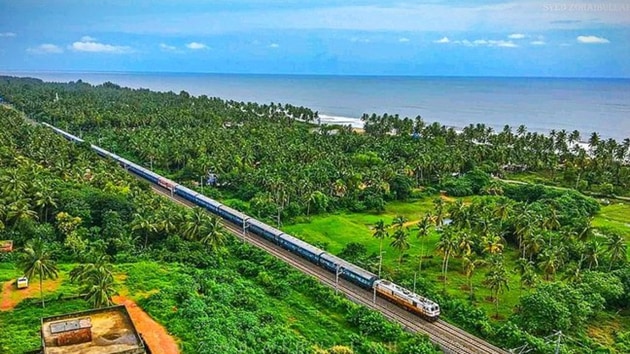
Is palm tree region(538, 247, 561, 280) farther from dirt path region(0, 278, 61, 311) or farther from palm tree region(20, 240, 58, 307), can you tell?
dirt path region(0, 278, 61, 311)

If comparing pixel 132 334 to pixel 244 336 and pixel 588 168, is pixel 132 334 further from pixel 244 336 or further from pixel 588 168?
pixel 588 168

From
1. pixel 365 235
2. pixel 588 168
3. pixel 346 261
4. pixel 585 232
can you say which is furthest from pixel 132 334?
pixel 588 168

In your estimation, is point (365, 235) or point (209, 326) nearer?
point (209, 326)

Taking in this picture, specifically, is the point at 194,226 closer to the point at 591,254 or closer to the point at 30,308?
the point at 30,308

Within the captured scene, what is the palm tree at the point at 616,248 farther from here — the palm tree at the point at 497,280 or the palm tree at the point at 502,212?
the palm tree at the point at 497,280

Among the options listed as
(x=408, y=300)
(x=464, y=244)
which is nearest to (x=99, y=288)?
(x=408, y=300)

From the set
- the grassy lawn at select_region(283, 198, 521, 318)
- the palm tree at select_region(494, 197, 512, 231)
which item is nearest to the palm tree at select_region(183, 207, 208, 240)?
the grassy lawn at select_region(283, 198, 521, 318)

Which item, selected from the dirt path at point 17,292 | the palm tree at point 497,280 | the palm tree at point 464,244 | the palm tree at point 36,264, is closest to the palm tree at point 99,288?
the palm tree at point 36,264
